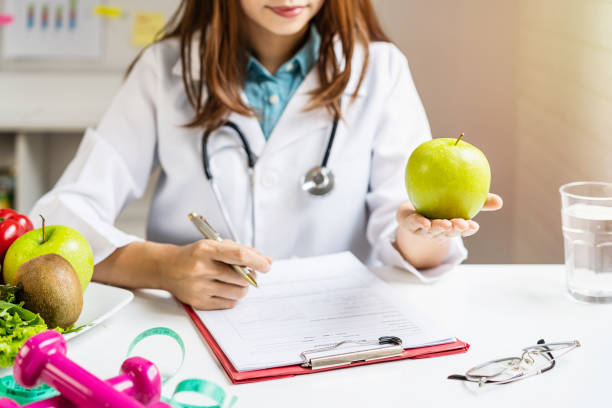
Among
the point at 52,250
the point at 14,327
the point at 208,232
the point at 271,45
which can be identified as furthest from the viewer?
the point at 271,45

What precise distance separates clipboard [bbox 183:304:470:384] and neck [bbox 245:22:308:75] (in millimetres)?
728

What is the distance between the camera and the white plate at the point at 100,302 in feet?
2.84

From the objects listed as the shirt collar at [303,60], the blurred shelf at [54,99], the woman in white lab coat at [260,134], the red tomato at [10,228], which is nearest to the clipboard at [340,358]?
the red tomato at [10,228]

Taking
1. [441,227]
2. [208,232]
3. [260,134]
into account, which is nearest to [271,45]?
[260,134]

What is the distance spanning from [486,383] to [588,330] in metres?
0.22

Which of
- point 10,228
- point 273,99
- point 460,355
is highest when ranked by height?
point 273,99

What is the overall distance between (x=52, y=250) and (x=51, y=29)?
2007 millimetres

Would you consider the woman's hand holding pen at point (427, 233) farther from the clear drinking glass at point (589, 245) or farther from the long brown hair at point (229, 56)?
the long brown hair at point (229, 56)

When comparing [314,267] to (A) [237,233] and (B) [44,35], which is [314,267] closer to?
(A) [237,233]

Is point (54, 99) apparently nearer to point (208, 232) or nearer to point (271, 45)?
point (271, 45)

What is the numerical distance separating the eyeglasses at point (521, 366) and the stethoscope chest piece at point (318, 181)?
54 cm

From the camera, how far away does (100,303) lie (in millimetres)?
918

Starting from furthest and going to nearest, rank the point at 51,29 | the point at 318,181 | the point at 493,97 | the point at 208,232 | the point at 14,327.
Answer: the point at 51,29 → the point at 493,97 → the point at 318,181 → the point at 208,232 → the point at 14,327

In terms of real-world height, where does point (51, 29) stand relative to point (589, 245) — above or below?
above
